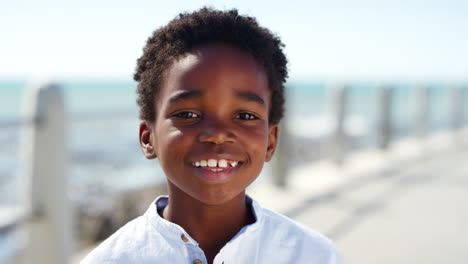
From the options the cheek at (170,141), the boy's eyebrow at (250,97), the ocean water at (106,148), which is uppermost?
the boy's eyebrow at (250,97)

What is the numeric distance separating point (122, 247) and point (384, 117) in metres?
7.54

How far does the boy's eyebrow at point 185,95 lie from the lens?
145 cm

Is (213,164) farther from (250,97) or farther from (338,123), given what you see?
(338,123)

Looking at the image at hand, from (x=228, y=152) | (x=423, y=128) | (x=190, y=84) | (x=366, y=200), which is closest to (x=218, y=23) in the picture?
(x=190, y=84)

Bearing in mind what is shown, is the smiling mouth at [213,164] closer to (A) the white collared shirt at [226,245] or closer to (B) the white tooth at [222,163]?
(B) the white tooth at [222,163]

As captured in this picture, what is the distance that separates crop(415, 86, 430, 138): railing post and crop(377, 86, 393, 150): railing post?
5.16 feet

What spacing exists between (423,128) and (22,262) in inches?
322

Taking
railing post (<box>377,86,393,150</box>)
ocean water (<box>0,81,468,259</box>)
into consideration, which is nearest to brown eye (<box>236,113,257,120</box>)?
ocean water (<box>0,81,468,259</box>)

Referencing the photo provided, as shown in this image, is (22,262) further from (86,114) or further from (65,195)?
(86,114)

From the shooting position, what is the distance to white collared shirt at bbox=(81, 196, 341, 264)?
1441mm

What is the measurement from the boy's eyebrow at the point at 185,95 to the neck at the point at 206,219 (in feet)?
1.02

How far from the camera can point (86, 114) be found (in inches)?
149

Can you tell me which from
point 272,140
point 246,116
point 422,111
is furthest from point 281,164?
point 422,111

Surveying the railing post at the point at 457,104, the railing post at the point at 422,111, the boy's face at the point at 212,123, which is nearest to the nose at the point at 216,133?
the boy's face at the point at 212,123
